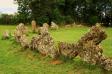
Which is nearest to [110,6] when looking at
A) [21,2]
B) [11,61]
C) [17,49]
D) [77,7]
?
[77,7]

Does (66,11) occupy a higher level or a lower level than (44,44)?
lower

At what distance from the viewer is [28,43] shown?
23484mm

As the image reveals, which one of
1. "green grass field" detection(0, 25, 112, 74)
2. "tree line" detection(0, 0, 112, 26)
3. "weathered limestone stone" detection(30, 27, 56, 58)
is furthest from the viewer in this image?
"tree line" detection(0, 0, 112, 26)

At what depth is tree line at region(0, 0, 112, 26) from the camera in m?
54.6

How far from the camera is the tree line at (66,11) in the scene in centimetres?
5456

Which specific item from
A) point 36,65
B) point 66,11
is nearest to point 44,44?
point 36,65

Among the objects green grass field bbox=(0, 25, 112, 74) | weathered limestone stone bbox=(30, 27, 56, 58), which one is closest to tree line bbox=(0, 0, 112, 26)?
weathered limestone stone bbox=(30, 27, 56, 58)

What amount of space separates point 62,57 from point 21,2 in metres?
37.5

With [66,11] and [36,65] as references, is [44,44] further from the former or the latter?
[66,11]

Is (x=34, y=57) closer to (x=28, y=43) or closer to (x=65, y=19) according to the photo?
(x=28, y=43)

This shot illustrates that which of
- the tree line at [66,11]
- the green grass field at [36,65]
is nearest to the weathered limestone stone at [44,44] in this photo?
the green grass field at [36,65]

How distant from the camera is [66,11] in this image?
Result: 200 feet

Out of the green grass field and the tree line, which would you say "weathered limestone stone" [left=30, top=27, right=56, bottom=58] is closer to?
the green grass field

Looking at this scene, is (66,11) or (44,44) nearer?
(44,44)
